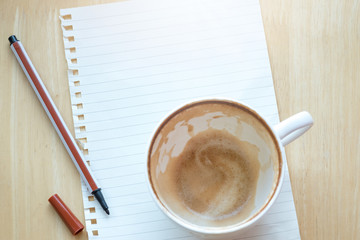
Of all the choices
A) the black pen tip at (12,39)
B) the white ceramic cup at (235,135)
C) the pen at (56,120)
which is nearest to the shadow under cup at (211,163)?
the white ceramic cup at (235,135)

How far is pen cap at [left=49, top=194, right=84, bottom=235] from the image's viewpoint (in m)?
0.60

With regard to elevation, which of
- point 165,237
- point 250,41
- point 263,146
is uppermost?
point 250,41

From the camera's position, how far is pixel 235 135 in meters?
0.62

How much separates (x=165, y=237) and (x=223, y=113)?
0.20m

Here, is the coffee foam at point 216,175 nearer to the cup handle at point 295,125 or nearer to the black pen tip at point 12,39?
the cup handle at point 295,125

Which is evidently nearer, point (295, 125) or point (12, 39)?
point (295, 125)

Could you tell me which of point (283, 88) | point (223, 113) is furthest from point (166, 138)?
point (283, 88)

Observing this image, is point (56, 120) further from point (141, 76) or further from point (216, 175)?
point (216, 175)

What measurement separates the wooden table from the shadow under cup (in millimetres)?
69

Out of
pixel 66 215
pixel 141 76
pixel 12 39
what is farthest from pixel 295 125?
pixel 12 39

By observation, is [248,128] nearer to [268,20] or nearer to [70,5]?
[268,20]

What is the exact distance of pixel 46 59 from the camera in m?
0.66

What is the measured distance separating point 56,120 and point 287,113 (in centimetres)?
36

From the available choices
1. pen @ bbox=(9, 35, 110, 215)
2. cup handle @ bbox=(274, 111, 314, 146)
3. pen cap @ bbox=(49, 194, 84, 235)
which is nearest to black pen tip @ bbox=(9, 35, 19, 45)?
pen @ bbox=(9, 35, 110, 215)
